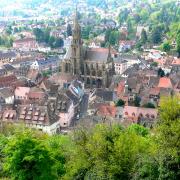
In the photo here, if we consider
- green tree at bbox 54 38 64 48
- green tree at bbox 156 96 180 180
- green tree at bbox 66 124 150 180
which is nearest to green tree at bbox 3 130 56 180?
green tree at bbox 66 124 150 180

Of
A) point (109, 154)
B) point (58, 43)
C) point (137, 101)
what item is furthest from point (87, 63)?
point (109, 154)

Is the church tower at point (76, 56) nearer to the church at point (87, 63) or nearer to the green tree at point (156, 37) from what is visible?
the church at point (87, 63)

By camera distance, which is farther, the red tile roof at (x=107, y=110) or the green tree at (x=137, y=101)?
the green tree at (x=137, y=101)

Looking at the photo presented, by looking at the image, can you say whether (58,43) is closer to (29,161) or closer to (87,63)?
(87,63)

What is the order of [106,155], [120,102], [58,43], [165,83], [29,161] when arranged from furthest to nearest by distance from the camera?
1. [58,43]
2. [165,83]
3. [120,102]
4. [29,161]
5. [106,155]

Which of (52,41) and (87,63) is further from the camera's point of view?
(52,41)

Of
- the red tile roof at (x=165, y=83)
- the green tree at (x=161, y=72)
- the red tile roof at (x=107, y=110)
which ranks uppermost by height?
the red tile roof at (x=107, y=110)

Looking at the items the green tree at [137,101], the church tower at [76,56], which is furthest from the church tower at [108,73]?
the green tree at [137,101]

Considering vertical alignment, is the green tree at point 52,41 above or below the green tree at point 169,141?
below

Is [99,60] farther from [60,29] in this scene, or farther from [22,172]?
[60,29]
